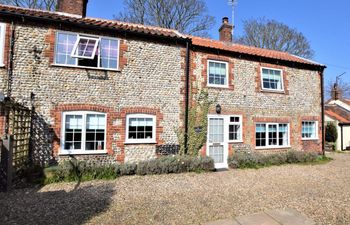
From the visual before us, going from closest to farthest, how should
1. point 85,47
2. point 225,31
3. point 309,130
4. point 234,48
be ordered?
point 85,47 → point 234,48 → point 309,130 → point 225,31

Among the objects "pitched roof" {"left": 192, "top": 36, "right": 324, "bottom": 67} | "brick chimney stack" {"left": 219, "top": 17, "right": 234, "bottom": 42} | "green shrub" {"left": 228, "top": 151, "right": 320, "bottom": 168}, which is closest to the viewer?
"green shrub" {"left": 228, "top": 151, "right": 320, "bottom": 168}

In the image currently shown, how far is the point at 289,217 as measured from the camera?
4660mm

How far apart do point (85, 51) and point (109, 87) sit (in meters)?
1.68

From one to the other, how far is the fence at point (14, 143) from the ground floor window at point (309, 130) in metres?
13.7

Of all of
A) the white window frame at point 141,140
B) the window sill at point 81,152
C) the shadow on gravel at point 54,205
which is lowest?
the shadow on gravel at point 54,205

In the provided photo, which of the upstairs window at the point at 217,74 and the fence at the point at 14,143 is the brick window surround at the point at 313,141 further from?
the fence at the point at 14,143

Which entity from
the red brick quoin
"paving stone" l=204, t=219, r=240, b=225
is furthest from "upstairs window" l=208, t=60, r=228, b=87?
"paving stone" l=204, t=219, r=240, b=225

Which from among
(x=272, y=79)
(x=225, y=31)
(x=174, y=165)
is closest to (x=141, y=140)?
(x=174, y=165)

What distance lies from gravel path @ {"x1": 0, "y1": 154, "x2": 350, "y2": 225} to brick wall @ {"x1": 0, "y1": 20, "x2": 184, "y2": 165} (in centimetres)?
178

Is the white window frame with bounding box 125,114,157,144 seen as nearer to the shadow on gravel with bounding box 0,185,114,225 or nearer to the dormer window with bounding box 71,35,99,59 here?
the shadow on gravel with bounding box 0,185,114,225

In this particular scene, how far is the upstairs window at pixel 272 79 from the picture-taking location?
1159 centimetres

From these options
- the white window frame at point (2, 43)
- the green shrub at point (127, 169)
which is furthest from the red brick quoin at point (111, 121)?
the white window frame at point (2, 43)

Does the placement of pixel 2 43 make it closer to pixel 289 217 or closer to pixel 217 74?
pixel 217 74

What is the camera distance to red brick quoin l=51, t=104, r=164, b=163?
7961mm
